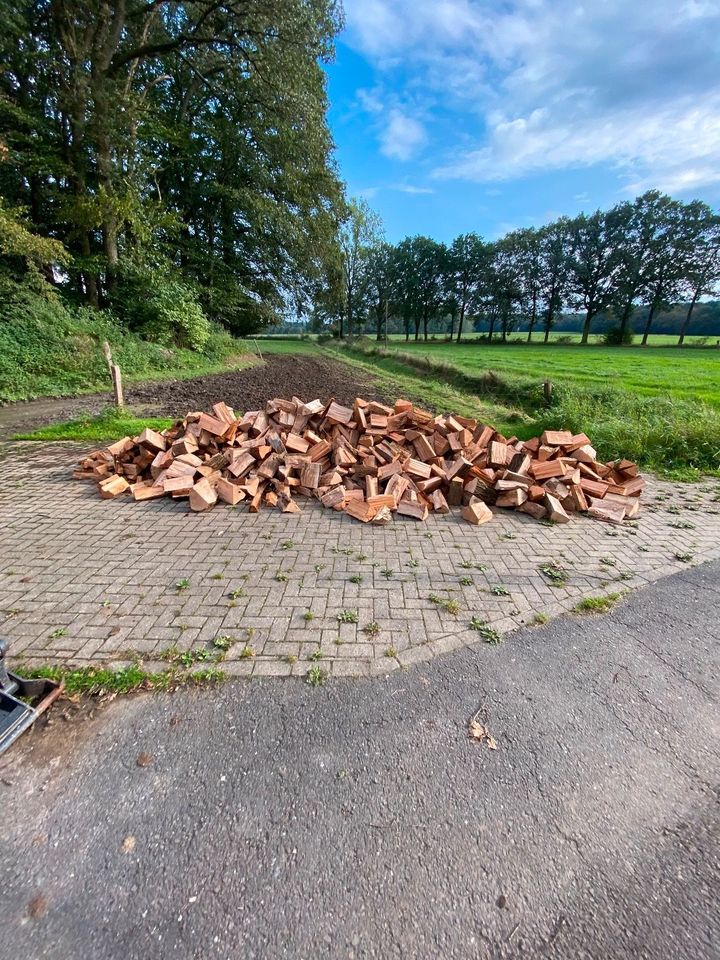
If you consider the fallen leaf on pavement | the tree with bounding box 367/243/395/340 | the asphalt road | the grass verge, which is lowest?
the grass verge

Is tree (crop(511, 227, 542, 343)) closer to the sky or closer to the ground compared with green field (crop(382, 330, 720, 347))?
closer to the sky

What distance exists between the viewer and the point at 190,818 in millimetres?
1748

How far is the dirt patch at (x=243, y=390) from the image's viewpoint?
35.6 feet

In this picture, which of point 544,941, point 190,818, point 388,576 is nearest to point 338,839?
point 190,818

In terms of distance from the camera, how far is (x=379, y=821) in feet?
5.73

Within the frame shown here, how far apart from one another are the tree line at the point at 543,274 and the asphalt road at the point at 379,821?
3315 centimetres

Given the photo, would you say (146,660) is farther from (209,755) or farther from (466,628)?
(466,628)

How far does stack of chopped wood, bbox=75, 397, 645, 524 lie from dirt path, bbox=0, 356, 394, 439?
4294mm

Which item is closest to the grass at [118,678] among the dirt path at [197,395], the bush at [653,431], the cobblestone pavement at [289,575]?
the cobblestone pavement at [289,575]

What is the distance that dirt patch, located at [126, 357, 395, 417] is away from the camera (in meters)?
10.8

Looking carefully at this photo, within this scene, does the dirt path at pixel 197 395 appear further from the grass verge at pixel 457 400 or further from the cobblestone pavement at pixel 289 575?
the cobblestone pavement at pixel 289 575

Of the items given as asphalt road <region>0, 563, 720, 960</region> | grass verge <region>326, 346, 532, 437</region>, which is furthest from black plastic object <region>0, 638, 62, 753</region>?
grass verge <region>326, 346, 532, 437</region>

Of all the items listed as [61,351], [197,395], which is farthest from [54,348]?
[197,395]

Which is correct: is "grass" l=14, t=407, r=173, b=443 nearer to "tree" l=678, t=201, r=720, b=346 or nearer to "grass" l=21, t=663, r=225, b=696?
"grass" l=21, t=663, r=225, b=696
